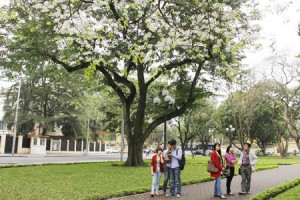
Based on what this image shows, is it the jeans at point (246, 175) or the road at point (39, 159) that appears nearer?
the jeans at point (246, 175)

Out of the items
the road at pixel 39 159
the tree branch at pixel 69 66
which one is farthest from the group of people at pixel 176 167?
the road at pixel 39 159

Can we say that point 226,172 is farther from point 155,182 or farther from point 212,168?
point 155,182

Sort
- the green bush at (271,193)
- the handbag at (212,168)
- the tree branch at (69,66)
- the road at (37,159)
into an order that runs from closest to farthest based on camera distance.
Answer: the green bush at (271,193) < the handbag at (212,168) < the tree branch at (69,66) < the road at (37,159)

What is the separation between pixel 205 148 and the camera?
56.1 m

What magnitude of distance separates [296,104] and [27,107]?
37.4 metres

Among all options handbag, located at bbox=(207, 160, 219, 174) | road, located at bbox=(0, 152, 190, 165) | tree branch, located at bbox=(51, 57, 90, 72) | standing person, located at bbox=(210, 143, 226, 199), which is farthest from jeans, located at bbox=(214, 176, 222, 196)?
road, located at bbox=(0, 152, 190, 165)

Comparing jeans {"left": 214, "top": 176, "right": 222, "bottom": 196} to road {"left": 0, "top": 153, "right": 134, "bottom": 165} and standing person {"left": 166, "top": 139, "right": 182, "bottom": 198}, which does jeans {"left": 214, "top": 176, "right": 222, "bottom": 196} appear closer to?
standing person {"left": 166, "top": 139, "right": 182, "bottom": 198}

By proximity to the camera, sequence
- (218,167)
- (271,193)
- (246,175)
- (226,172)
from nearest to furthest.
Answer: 1. (218,167)
2. (271,193)
3. (226,172)
4. (246,175)

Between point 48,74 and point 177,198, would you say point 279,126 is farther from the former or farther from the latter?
point 177,198

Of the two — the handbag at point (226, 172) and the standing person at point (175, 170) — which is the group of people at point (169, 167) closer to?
the standing person at point (175, 170)

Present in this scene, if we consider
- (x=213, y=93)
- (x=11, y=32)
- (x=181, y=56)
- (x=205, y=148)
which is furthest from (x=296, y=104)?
(x=11, y=32)

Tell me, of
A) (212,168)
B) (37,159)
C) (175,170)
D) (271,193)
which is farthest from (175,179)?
(37,159)

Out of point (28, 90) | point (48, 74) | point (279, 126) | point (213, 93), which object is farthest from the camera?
point (279, 126)

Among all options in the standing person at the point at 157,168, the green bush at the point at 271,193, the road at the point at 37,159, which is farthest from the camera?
the road at the point at 37,159
